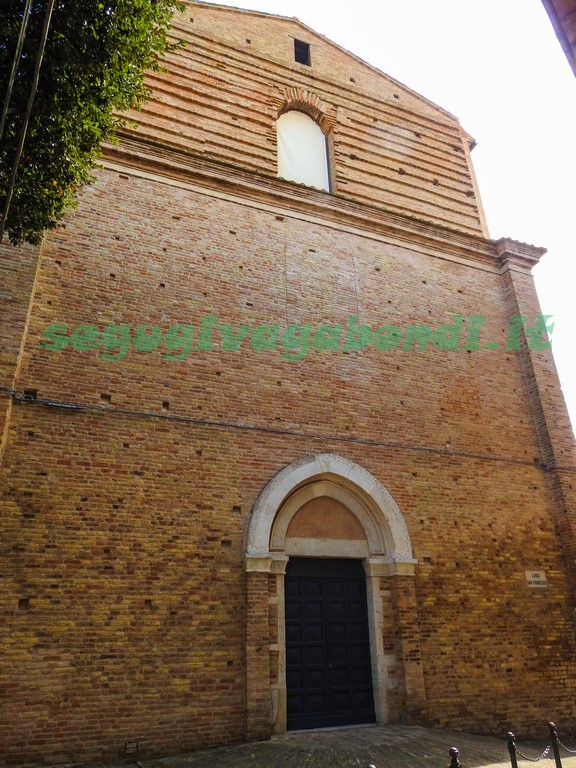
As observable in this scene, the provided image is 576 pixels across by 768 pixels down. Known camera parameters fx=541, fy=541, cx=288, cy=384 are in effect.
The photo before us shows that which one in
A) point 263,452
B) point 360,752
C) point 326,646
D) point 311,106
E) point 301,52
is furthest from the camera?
point 301,52

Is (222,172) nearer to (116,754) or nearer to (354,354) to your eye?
(354,354)

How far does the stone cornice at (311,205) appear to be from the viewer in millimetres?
8977

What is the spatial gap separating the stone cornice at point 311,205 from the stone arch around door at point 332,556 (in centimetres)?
481

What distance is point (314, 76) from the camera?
12.0 metres

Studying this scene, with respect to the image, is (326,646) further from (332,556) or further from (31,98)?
(31,98)

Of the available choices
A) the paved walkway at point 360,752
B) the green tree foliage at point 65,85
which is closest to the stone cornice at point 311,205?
the green tree foliage at point 65,85

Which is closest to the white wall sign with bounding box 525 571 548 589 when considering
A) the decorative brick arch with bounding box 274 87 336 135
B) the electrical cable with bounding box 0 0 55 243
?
the electrical cable with bounding box 0 0 55 243

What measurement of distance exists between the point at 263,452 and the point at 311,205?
4989 millimetres

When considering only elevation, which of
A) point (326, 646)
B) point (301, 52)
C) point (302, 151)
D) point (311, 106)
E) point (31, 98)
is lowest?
point (326, 646)

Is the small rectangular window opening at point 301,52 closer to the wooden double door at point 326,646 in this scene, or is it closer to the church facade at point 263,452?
the church facade at point 263,452

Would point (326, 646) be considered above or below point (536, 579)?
below

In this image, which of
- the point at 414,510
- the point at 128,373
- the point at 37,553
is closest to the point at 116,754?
the point at 37,553

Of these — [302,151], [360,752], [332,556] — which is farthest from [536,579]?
[302,151]

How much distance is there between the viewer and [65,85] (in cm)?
525
